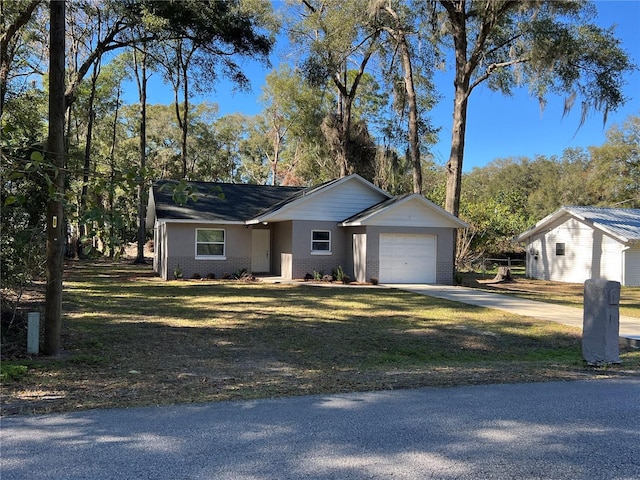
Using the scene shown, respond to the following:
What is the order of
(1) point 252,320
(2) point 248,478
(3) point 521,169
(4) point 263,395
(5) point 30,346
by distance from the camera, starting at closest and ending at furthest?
(2) point 248,478, (4) point 263,395, (5) point 30,346, (1) point 252,320, (3) point 521,169

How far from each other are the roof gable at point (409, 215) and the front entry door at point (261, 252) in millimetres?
5220

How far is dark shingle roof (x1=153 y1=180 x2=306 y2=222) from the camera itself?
71.6 ft

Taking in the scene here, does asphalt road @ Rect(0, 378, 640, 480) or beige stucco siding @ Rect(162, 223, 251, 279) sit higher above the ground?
beige stucco siding @ Rect(162, 223, 251, 279)

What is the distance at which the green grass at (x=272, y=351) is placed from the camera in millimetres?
5586

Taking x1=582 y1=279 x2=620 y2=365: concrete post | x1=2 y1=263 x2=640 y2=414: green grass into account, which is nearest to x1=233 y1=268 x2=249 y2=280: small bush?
x1=2 y1=263 x2=640 y2=414: green grass

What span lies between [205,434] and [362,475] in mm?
1379

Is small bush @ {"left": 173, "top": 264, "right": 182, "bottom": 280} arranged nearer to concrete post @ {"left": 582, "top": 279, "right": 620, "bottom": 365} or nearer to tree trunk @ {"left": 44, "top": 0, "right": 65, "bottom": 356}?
tree trunk @ {"left": 44, "top": 0, "right": 65, "bottom": 356}

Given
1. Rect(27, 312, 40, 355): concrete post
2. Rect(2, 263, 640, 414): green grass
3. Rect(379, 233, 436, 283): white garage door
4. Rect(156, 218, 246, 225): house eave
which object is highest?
Rect(156, 218, 246, 225): house eave

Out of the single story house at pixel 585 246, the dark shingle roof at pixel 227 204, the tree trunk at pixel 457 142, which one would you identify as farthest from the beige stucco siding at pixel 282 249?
the single story house at pixel 585 246

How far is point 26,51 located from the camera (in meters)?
22.7

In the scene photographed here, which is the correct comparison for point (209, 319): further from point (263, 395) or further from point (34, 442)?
point (34, 442)

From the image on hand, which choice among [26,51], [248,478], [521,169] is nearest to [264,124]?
[26,51]

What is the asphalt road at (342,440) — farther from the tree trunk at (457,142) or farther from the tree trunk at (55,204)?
the tree trunk at (457,142)

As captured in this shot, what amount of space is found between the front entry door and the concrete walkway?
749 centimetres
